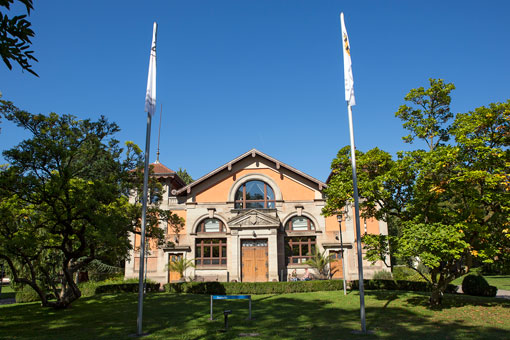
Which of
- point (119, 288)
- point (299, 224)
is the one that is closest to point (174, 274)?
point (119, 288)

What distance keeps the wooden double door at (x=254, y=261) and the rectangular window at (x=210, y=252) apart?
1970mm

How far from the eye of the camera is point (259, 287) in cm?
2292

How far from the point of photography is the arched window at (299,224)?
30500 millimetres

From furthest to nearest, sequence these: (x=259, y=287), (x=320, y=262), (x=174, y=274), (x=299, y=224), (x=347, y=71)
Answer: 1. (x=299, y=224)
2. (x=174, y=274)
3. (x=320, y=262)
4. (x=259, y=287)
5. (x=347, y=71)

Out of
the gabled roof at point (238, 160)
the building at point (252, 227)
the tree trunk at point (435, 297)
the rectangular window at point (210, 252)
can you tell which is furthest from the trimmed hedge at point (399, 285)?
the rectangular window at point (210, 252)

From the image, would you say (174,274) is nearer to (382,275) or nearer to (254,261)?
(254,261)

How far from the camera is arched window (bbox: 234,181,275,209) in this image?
3123 centimetres

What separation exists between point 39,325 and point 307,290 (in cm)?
1520

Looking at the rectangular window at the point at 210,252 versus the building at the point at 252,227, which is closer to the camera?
the building at the point at 252,227

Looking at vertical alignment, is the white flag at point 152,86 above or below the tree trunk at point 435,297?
above

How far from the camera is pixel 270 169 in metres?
31.9

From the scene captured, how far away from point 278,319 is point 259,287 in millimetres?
9396

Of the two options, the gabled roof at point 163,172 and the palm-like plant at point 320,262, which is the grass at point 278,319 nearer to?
the palm-like plant at point 320,262

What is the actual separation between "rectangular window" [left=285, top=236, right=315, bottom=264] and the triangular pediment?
A: 8.53 feet
